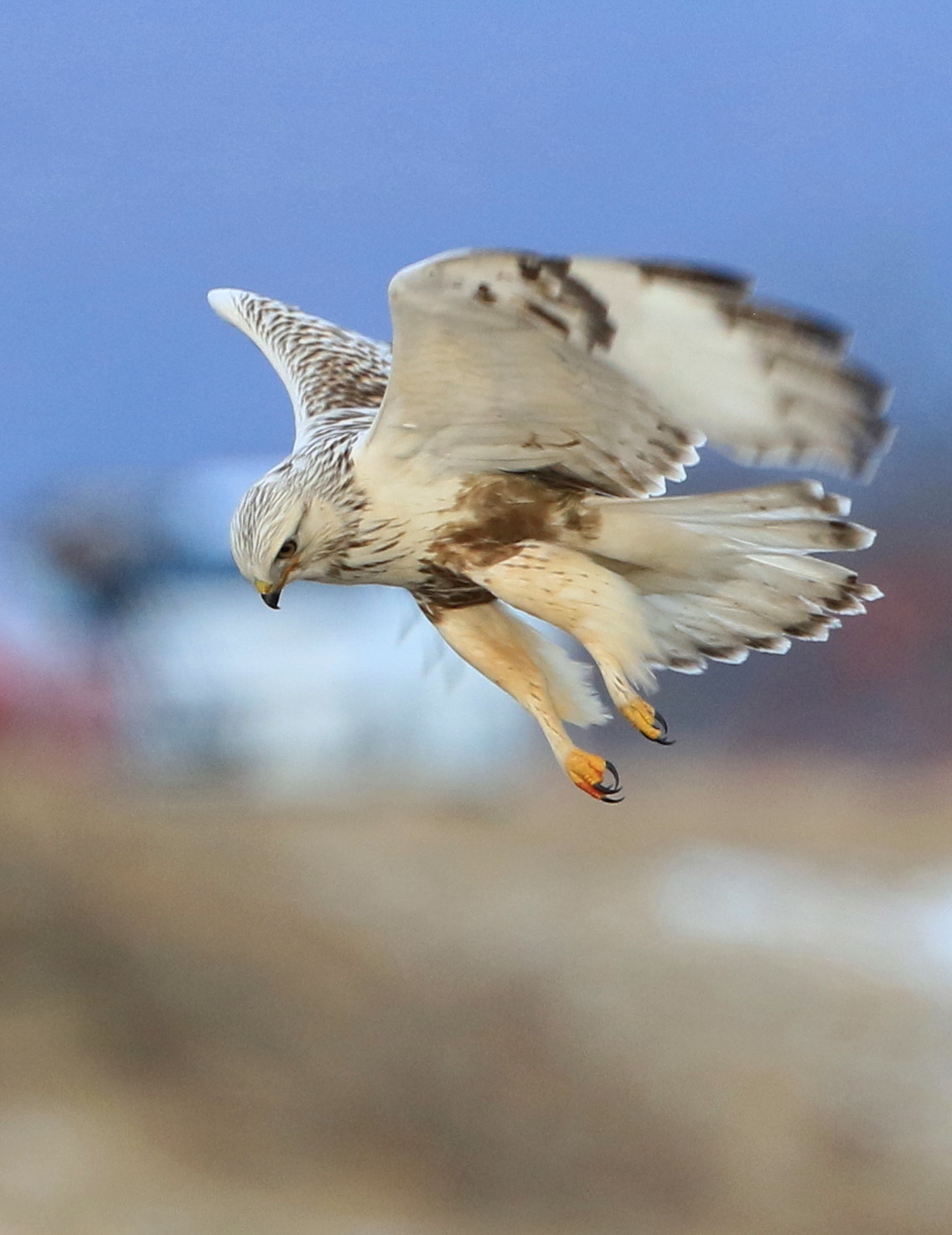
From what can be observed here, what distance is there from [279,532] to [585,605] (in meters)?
0.32

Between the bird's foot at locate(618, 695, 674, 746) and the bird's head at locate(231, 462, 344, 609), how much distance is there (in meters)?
0.35

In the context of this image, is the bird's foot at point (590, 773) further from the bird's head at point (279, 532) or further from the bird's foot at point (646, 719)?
the bird's head at point (279, 532)

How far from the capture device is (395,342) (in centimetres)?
184

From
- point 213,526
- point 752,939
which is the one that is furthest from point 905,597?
point 213,526

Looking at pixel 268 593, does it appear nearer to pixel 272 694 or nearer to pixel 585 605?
pixel 585 605

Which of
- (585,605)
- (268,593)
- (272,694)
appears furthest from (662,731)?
(272,694)

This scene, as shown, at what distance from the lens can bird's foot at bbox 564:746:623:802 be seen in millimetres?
1910

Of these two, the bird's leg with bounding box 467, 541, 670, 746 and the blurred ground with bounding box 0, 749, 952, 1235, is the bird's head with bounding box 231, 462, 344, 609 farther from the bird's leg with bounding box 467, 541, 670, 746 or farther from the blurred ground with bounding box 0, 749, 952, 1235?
the blurred ground with bounding box 0, 749, 952, 1235

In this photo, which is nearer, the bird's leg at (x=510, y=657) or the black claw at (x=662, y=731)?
the black claw at (x=662, y=731)

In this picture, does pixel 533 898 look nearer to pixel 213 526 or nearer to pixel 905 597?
pixel 905 597

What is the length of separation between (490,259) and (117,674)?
7.21 meters

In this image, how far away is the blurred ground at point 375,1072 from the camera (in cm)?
761

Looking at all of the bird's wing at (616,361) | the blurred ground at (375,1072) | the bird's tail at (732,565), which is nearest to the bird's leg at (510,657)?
the bird's tail at (732,565)

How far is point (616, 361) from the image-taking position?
1.84 meters
